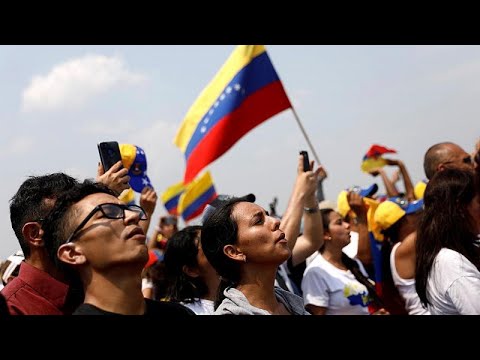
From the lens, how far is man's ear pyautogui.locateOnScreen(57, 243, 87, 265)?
2555mm

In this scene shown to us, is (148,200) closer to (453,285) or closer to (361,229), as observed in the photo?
(453,285)

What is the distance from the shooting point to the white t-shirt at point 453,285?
3.42 m

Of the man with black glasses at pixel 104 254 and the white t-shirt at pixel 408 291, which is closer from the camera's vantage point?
the man with black glasses at pixel 104 254

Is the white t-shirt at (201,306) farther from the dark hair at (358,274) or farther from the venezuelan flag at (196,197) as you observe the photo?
the venezuelan flag at (196,197)

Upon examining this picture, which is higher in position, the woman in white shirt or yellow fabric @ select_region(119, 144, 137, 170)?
yellow fabric @ select_region(119, 144, 137, 170)

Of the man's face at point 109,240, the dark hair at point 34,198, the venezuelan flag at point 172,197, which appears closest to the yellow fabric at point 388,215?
the dark hair at point 34,198

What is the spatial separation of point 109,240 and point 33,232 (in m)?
0.65

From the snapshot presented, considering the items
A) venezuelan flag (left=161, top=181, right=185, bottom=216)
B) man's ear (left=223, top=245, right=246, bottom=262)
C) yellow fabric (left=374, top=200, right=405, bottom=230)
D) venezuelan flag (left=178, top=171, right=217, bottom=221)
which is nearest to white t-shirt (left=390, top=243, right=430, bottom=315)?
yellow fabric (left=374, top=200, right=405, bottom=230)

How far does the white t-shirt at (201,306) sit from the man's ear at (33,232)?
119cm

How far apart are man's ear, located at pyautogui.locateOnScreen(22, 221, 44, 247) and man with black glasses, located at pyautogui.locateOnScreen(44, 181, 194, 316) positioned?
Result: 368mm

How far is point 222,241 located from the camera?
315 cm

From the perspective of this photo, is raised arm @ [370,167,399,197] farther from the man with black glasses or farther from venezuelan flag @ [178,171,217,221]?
the man with black glasses
